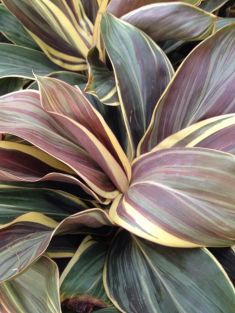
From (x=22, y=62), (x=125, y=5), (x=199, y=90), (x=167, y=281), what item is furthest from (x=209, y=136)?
(x=22, y=62)

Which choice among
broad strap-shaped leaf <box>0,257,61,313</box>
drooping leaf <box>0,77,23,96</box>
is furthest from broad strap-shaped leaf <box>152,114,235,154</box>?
drooping leaf <box>0,77,23,96</box>

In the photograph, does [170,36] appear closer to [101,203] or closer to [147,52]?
[147,52]

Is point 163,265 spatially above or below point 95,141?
below

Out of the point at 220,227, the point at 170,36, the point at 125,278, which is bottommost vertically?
the point at 125,278

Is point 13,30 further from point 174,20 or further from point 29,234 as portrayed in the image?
point 29,234

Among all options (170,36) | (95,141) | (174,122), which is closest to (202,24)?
(170,36)

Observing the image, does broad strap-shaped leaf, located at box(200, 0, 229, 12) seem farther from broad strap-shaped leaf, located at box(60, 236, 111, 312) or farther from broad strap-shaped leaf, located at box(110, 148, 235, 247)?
broad strap-shaped leaf, located at box(60, 236, 111, 312)
